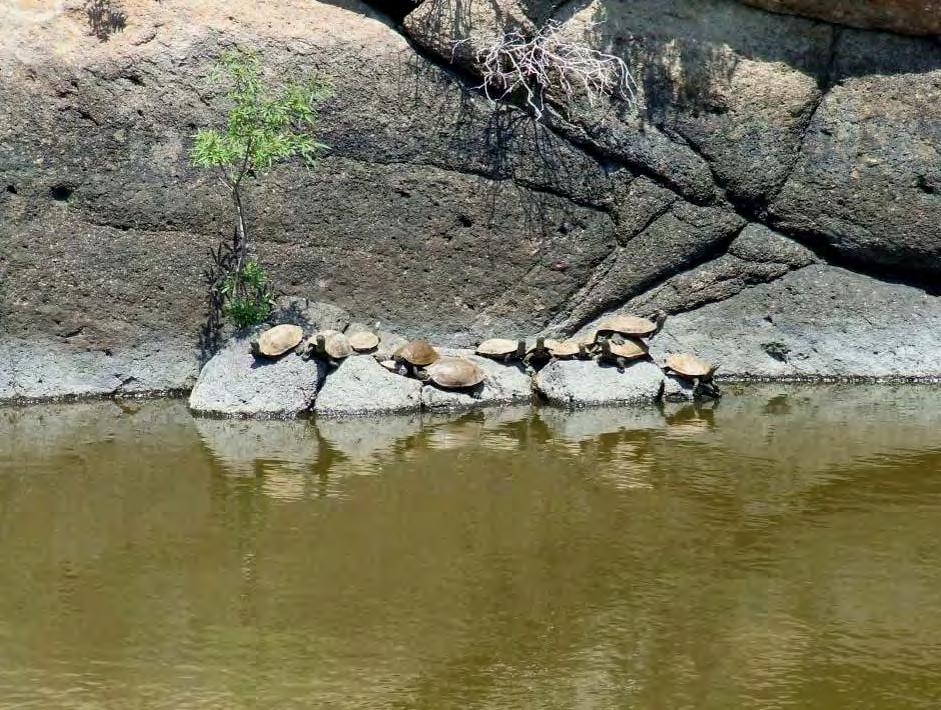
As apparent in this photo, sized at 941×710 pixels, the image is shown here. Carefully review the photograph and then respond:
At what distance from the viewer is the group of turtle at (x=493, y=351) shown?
9.65 metres

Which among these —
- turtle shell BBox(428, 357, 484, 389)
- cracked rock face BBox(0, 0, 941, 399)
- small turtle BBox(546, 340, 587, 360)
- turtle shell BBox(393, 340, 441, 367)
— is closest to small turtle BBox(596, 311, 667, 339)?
small turtle BBox(546, 340, 587, 360)

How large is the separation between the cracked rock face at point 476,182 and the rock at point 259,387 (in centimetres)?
63

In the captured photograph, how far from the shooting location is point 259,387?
31.2 ft

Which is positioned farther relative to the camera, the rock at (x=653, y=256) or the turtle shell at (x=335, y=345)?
the rock at (x=653, y=256)

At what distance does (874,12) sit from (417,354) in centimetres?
470

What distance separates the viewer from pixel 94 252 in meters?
9.98

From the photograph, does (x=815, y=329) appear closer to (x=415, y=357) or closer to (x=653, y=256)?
(x=653, y=256)

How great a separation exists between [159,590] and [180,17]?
5511 mm

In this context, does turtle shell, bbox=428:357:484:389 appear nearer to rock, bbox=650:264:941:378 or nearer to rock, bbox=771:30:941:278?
rock, bbox=650:264:941:378

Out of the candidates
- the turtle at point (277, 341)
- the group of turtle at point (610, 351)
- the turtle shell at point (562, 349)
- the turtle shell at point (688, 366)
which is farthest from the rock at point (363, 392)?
the turtle shell at point (688, 366)

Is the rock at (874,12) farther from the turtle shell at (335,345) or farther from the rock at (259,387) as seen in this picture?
the rock at (259,387)

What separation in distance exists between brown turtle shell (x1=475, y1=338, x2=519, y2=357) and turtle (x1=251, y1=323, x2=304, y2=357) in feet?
4.79

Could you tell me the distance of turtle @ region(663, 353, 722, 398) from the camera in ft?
32.7

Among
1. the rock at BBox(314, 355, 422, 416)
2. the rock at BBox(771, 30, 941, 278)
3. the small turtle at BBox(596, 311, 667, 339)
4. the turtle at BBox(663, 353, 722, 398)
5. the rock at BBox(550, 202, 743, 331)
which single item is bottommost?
the rock at BBox(314, 355, 422, 416)
